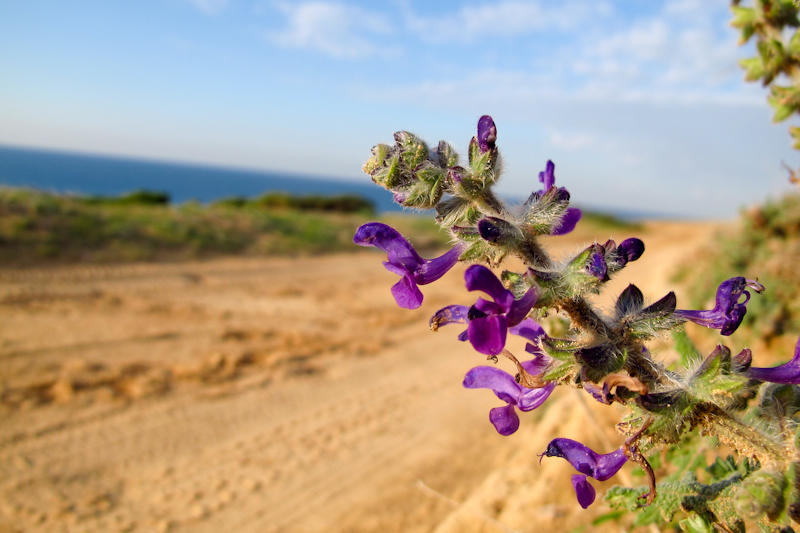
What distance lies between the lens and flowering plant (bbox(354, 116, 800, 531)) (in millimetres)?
1606

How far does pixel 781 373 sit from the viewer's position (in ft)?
5.97

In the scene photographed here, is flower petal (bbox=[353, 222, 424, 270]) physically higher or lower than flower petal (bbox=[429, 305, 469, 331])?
higher

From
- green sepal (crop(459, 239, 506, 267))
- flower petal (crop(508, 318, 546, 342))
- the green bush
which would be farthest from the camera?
the green bush

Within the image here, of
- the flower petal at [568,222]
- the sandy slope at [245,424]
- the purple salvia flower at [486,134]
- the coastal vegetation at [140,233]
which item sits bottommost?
the sandy slope at [245,424]

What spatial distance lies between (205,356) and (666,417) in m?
7.04

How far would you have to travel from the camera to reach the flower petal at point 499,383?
1961 millimetres

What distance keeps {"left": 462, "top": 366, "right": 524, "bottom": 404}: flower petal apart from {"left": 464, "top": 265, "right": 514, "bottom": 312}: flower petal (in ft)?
1.40

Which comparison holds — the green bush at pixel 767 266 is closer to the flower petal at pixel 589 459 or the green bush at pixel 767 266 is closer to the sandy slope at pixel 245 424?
the sandy slope at pixel 245 424

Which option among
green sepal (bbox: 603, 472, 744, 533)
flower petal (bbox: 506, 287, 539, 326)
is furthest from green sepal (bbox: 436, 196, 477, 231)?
green sepal (bbox: 603, 472, 744, 533)

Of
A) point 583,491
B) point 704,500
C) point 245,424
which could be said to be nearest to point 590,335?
point 583,491

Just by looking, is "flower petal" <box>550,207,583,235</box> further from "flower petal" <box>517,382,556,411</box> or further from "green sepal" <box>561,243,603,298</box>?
"flower petal" <box>517,382,556,411</box>

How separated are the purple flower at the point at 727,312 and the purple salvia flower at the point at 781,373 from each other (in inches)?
4.6

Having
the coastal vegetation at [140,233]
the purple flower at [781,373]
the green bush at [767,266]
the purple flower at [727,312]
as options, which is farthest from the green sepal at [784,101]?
the coastal vegetation at [140,233]

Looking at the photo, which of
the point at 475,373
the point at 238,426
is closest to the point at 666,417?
the point at 475,373
